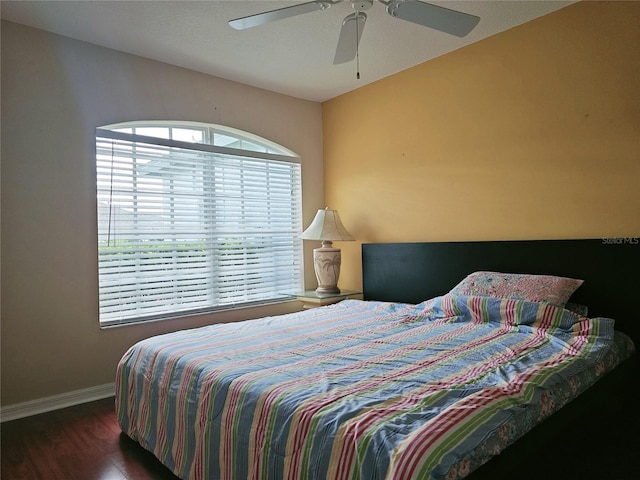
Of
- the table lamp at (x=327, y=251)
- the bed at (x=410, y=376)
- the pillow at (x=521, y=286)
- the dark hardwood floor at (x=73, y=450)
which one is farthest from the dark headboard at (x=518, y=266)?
the dark hardwood floor at (x=73, y=450)

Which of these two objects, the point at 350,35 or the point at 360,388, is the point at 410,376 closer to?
the point at 360,388

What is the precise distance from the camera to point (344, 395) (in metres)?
1.42

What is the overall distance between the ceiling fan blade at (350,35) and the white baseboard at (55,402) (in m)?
2.74

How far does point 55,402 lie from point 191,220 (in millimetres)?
1579

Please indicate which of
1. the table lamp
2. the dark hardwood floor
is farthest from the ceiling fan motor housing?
the dark hardwood floor

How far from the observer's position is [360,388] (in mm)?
1485

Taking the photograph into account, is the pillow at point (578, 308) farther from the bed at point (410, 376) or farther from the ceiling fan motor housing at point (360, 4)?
the ceiling fan motor housing at point (360, 4)

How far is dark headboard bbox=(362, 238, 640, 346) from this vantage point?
2391mm

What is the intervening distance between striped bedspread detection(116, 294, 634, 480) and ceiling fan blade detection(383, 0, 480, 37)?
1.52m

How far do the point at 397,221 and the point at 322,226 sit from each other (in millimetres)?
675

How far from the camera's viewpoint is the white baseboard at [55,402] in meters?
2.57

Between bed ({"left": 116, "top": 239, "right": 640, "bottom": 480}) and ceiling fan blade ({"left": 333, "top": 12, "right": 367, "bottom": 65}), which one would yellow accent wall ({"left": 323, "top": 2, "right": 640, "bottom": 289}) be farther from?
ceiling fan blade ({"left": 333, "top": 12, "right": 367, "bottom": 65})

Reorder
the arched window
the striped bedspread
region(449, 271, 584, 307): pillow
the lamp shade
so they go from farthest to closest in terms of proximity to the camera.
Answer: the lamp shade < the arched window < region(449, 271, 584, 307): pillow < the striped bedspread

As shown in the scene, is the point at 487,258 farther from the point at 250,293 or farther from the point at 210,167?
the point at 210,167
